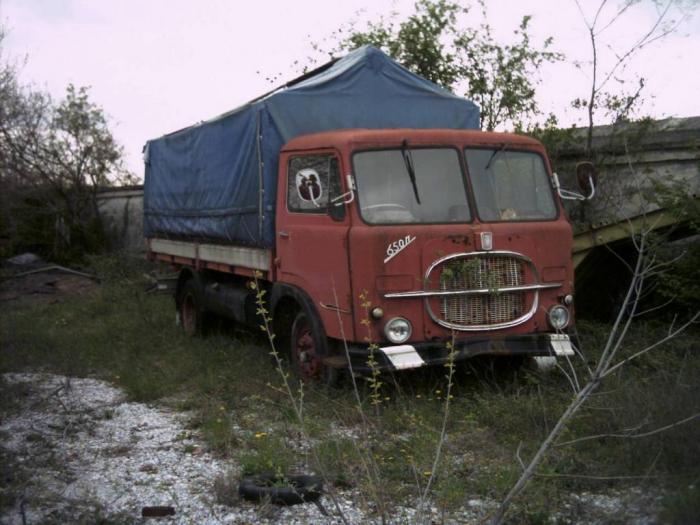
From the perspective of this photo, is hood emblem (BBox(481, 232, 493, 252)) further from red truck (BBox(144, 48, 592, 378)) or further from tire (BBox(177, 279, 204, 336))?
tire (BBox(177, 279, 204, 336))

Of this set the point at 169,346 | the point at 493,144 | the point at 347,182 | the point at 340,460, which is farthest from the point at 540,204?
the point at 169,346

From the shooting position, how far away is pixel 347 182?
7.03 metres

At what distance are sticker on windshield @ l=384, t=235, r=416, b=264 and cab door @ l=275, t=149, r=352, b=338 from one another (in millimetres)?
364

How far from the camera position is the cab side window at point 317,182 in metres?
7.29

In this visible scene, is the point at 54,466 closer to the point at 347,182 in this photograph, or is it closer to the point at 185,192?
the point at 347,182

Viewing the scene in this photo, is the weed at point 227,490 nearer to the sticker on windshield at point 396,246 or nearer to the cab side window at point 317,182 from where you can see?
the sticker on windshield at point 396,246

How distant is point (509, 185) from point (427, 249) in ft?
3.71

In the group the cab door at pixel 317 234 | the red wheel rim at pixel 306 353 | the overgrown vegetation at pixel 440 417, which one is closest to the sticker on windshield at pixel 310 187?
the cab door at pixel 317 234

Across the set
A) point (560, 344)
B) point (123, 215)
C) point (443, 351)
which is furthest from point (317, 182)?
point (123, 215)

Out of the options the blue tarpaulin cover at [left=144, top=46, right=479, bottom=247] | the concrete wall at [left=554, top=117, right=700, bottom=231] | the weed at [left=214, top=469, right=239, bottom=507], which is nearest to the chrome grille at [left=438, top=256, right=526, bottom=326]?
the blue tarpaulin cover at [left=144, top=46, right=479, bottom=247]

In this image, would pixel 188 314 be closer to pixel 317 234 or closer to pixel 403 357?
pixel 317 234

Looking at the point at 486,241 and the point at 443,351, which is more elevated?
the point at 486,241

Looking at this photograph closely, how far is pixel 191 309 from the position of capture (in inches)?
461

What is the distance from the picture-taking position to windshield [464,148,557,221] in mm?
7293
